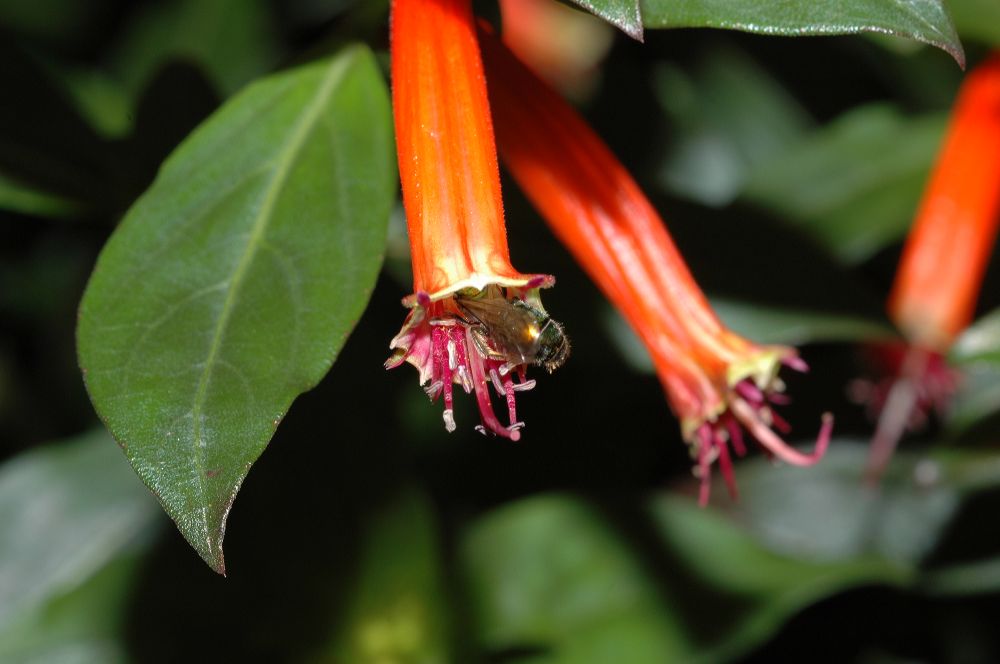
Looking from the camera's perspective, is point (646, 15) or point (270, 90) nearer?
point (646, 15)

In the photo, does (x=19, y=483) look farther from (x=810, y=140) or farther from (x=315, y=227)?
(x=810, y=140)

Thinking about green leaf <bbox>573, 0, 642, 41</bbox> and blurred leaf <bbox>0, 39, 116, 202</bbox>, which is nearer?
green leaf <bbox>573, 0, 642, 41</bbox>

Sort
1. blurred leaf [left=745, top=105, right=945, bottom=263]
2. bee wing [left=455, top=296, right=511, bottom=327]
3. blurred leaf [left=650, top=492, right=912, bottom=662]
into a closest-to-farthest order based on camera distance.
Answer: bee wing [left=455, top=296, right=511, bottom=327]
blurred leaf [left=650, top=492, right=912, bottom=662]
blurred leaf [left=745, top=105, right=945, bottom=263]

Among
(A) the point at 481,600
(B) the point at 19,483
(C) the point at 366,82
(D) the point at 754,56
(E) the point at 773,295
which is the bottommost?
(A) the point at 481,600

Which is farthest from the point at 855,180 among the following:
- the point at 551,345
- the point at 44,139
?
the point at 44,139

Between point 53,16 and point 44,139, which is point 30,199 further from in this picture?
point 53,16

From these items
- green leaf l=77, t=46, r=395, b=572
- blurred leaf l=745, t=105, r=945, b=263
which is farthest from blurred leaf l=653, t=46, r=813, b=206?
green leaf l=77, t=46, r=395, b=572

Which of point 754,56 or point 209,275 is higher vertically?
point 209,275

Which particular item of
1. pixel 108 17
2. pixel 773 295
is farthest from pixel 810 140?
pixel 108 17

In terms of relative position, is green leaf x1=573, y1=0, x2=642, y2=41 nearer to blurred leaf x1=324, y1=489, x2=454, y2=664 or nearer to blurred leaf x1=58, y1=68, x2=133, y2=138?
blurred leaf x1=324, y1=489, x2=454, y2=664
